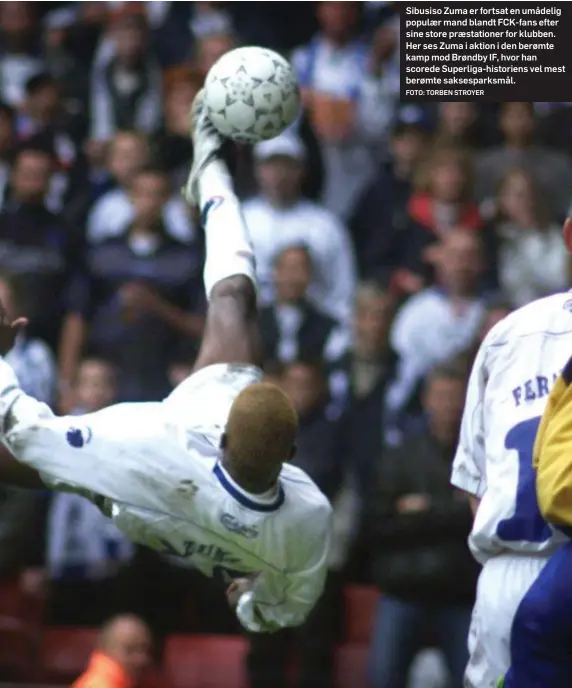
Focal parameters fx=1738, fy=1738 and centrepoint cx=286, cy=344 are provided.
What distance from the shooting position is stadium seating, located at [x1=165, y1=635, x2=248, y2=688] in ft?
27.5

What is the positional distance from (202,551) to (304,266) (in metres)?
3.63

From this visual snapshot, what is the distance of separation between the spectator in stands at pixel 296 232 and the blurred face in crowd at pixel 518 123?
113 cm

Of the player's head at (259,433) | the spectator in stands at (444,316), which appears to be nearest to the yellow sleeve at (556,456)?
the player's head at (259,433)

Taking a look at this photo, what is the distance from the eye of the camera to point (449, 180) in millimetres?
9484

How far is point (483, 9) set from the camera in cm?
711

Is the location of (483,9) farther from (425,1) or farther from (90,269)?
(90,269)

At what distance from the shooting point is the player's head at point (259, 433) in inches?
205

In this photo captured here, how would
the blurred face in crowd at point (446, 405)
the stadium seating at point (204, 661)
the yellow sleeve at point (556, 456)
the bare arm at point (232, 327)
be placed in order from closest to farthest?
1. the yellow sleeve at point (556, 456)
2. the bare arm at point (232, 327)
3. the blurred face in crowd at point (446, 405)
4. the stadium seating at point (204, 661)

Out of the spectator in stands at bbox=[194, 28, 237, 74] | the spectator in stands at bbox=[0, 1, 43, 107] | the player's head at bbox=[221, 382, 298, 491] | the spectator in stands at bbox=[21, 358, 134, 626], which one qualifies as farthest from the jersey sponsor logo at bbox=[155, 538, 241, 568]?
the spectator in stands at bbox=[0, 1, 43, 107]

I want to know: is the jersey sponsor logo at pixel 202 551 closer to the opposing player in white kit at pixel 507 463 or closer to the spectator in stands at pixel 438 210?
the opposing player in white kit at pixel 507 463

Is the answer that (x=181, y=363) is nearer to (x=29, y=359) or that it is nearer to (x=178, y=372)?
(x=178, y=372)

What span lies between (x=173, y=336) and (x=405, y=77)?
8.86 ft

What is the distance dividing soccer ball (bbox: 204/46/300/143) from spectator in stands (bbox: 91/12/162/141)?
406cm

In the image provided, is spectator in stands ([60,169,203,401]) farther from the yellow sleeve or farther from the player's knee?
the yellow sleeve
